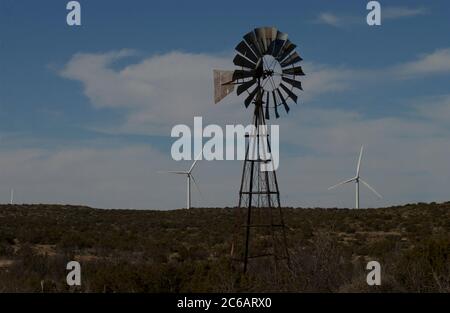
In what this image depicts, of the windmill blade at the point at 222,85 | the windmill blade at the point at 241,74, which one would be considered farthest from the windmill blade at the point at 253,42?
the windmill blade at the point at 222,85

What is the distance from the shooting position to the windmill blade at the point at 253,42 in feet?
51.1

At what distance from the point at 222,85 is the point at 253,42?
1.34 meters

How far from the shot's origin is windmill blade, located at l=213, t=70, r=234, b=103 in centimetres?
1587

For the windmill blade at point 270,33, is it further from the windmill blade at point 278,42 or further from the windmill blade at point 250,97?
the windmill blade at point 250,97

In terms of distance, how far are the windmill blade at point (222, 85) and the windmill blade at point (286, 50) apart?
1.32 metres

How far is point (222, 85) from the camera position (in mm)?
15938

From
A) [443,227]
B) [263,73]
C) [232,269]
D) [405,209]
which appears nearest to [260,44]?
[263,73]

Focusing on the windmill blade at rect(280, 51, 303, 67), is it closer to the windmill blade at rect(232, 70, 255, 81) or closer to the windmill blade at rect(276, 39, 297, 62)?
the windmill blade at rect(276, 39, 297, 62)

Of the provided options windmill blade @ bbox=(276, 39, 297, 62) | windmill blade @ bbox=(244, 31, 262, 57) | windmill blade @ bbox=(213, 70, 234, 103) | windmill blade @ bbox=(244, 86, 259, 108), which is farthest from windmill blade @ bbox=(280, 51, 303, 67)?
windmill blade @ bbox=(213, 70, 234, 103)

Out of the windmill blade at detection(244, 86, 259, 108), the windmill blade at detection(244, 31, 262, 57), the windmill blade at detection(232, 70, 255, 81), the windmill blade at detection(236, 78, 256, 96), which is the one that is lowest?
the windmill blade at detection(244, 86, 259, 108)

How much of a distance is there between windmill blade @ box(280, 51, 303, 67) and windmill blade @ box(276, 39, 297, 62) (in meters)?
0.12

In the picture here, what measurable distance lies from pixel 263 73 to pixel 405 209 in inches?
1680

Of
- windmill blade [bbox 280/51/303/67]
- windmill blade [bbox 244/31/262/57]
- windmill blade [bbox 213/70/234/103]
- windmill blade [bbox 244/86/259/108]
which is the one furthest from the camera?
windmill blade [bbox 280/51/303/67]
